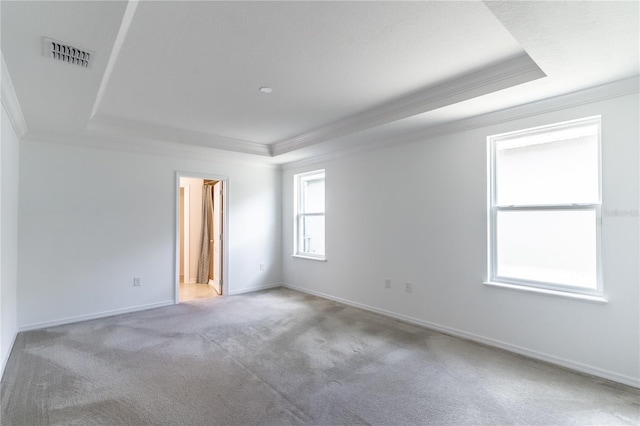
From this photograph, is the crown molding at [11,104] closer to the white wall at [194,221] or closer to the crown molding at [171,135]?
the crown molding at [171,135]

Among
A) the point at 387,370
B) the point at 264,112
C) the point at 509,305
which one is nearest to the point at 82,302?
the point at 264,112

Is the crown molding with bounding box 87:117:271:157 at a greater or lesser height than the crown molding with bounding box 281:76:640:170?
greater

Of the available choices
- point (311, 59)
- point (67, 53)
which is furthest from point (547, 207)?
point (67, 53)

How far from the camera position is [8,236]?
123 inches

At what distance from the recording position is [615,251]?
8.86ft

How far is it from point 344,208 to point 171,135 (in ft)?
9.08

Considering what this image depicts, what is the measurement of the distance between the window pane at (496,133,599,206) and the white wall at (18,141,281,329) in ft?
14.1

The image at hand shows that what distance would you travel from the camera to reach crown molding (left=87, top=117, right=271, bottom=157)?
4.09 meters

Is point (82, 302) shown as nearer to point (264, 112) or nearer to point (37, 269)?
point (37, 269)

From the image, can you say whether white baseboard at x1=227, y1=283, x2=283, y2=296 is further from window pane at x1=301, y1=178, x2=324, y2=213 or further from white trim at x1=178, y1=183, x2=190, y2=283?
white trim at x1=178, y1=183, x2=190, y2=283

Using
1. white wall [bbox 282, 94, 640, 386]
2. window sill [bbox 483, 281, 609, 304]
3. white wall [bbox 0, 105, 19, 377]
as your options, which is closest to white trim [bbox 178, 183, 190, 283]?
white wall [bbox 282, 94, 640, 386]

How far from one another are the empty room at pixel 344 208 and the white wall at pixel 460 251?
0.02 m

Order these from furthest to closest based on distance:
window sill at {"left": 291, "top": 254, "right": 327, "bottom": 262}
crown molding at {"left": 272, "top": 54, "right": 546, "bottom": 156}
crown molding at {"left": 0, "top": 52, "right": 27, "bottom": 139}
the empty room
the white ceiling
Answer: window sill at {"left": 291, "top": 254, "right": 327, "bottom": 262} → crown molding at {"left": 272, "top": 54, "right": 546, "bottom": 156} → crown molding at {"left": 0, "top": 52, "right": 27, "bottom": 139} → the empty room → the white ceiling

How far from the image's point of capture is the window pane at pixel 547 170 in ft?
9.57
